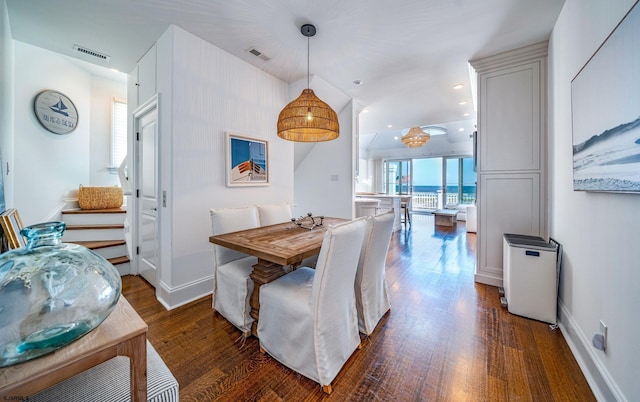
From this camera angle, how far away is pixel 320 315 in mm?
1420

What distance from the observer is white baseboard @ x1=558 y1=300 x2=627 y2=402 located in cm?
128

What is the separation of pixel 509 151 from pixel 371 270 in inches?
87.2

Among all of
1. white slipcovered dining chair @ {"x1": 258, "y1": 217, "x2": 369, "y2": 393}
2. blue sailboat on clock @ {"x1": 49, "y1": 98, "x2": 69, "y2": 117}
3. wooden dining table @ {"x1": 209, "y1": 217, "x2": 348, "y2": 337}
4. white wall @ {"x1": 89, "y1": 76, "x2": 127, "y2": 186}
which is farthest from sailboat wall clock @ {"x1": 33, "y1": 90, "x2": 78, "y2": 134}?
white slipcovered dining chair @ {"x1": 258, "y1": 217, "x2": 369, "y2": 393}

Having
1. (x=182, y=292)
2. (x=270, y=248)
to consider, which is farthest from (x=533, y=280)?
(x=182, y=292)

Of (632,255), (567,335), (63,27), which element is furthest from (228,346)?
(63,27)

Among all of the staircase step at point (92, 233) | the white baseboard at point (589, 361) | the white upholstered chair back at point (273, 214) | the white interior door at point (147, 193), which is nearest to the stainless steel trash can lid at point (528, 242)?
the white baseboard at point (589, 361)

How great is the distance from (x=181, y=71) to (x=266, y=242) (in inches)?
78.1

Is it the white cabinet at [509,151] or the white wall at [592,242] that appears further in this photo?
the white cabinet at [509,151]

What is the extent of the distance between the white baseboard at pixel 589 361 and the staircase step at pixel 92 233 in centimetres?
486

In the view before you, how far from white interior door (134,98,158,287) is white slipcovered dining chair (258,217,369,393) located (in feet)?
5.81

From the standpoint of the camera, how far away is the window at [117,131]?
3908mm

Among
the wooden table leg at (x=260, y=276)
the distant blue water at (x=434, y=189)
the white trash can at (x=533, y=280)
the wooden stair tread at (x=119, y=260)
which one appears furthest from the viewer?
the distant blue water at (x=434, y=189)

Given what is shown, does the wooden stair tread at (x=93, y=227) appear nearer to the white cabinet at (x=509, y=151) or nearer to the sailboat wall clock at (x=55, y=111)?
the sailboat wall clock at (x=55, y=111)

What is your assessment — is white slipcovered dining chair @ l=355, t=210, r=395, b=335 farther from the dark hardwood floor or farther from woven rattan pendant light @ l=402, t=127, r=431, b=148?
woven rattan pendant light @ l=402, t=127, r=431, b=148
